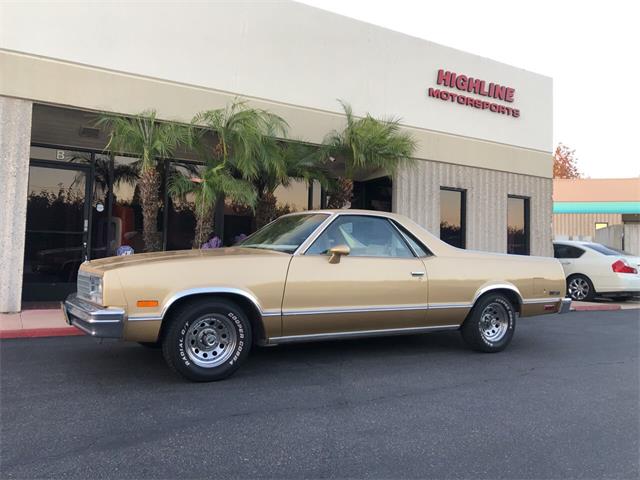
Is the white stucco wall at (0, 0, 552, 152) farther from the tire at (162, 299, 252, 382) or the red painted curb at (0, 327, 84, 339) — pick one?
the tire at (162, 299, 252, 382)

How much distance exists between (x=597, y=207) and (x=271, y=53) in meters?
26.4

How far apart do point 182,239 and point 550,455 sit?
31.2ft

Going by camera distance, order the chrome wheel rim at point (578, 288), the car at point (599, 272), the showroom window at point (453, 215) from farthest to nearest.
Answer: the showroom window at point (453, 215), the chrome wheel rim at point (578, 288), the car at point (599, 272)

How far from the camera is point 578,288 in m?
11.9

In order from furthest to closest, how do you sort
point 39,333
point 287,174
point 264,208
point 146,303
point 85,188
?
point 85,188 → point 264,208 → point 287,174 → point 39,333 → point 146,303

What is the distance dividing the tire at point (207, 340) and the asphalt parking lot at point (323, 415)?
0.54 ft

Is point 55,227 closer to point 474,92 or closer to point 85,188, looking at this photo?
point 85,188

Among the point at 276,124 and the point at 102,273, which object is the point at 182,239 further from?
the point at 102,273

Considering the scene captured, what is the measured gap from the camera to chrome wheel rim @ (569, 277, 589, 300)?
11.8 m

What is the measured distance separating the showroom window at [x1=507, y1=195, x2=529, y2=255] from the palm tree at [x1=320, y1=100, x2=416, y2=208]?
451cm

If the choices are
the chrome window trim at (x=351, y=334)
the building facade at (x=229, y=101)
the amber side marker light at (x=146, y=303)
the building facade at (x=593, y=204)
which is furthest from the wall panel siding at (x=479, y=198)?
the building facade at (x=593, y=204)

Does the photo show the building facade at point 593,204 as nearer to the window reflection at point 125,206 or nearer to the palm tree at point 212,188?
the window reflection at point 125,206

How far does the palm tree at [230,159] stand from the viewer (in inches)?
329

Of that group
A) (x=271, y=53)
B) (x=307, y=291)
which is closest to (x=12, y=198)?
(x=271, y=53)
